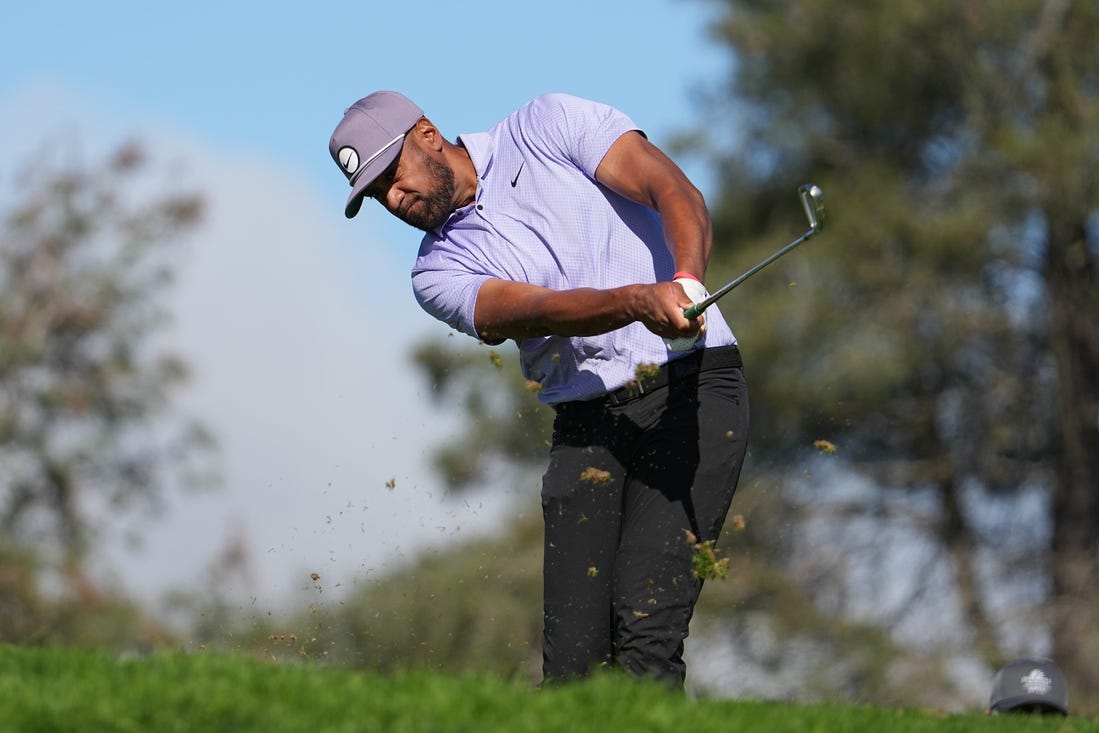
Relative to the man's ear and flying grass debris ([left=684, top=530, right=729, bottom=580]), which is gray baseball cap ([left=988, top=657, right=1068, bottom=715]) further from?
the man's ear

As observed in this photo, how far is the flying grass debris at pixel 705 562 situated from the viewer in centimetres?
632

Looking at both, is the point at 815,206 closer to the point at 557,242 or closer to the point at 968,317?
the point at 557,242

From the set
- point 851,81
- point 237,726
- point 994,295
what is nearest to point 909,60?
point 851,81

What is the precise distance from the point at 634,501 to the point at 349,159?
173 centimetres

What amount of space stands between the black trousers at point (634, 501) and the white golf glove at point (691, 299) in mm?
422

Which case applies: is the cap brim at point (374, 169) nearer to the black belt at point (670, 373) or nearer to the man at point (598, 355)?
the man at point (598, 355)

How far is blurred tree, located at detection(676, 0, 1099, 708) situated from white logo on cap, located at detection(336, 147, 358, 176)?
16921 millimetres

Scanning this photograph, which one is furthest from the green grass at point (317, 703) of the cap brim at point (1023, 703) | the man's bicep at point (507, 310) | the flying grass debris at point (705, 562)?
the cap brim at point (1023, 703)

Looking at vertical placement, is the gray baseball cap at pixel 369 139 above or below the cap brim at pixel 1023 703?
above

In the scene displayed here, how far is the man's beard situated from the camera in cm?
691

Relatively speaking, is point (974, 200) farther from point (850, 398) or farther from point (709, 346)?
point (709, 346)

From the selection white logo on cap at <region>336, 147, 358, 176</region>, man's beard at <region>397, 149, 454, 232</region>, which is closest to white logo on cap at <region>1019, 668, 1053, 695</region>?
man's beard at <region>397, 149, 454, 232</region>

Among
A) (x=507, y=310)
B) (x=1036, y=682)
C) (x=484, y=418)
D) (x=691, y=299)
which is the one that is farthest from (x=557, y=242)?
(x=484, y=418)

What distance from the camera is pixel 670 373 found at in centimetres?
655
